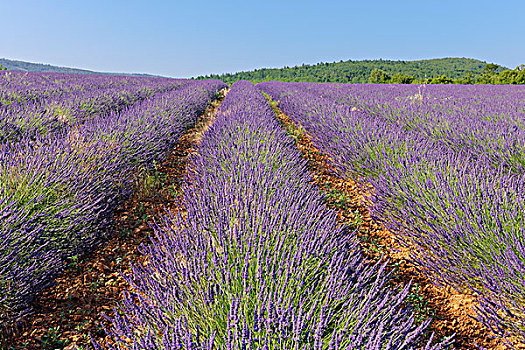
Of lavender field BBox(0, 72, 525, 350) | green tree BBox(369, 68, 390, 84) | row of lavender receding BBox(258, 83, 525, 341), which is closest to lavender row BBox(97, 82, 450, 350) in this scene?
lavender field BBox(0, 72, 525, 350)

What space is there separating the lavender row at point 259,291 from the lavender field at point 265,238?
0.4 inches

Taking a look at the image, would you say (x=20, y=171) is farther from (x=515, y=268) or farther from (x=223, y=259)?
(x=515, y=268)

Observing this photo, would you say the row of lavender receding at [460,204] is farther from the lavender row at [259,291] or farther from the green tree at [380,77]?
the green tree at [380,77]

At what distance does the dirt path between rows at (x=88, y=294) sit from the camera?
1.75 m

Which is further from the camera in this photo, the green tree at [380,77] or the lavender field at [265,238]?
the green tree at [380,77]

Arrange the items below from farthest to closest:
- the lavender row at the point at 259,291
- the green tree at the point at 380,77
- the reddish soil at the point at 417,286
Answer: the green tree at the point at 380,77, the reddish soil at the point at 417,286, the lavender row at the point at 259,291

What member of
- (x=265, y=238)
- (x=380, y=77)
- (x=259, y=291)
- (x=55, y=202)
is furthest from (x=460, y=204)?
(x=380, y=77)

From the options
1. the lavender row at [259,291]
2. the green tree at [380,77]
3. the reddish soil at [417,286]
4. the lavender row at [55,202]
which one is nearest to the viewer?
the lavender row at [259,291]

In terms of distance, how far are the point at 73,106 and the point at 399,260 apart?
18.2ft

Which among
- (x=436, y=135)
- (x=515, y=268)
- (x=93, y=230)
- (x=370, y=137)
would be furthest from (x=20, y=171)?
(x=436, y=135)

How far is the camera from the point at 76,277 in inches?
87.6

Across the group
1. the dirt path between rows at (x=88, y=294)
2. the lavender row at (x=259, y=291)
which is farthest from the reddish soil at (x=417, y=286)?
the dirt path between rows at (x=88, y=294)

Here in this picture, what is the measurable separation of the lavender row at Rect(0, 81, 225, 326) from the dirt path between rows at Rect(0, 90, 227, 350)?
111 mm

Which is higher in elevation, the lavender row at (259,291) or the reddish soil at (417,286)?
the lavender row at (259,291)
